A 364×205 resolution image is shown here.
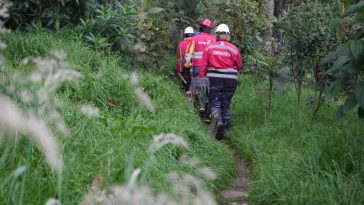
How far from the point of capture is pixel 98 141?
387 cm

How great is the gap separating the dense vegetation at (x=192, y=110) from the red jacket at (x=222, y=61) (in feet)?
2.46

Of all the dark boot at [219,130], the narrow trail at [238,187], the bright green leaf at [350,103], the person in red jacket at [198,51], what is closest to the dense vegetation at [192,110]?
the bright green leaf at [350,103]

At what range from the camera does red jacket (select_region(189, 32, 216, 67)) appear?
9.77 metres

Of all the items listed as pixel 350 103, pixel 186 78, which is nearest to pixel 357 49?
pixel 350 103

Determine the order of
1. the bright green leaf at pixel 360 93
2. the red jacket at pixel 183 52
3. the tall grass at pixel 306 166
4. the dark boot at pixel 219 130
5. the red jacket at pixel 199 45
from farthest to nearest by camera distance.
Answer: the red jacket at pixel 183 52 → the red jacket at pixel 199 45 → the dark boot at pixel 219 130 → the bright green leaf at pixel 360 93 → the tall grass at pixel 306 166

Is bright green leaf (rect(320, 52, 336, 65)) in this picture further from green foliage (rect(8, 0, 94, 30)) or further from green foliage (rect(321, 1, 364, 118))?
green foliage (rect(8, 0, 94, 30))

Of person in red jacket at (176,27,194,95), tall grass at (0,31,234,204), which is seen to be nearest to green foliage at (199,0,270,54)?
person in red jacket at (176,27,194,95)

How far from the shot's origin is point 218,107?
777 centimetres

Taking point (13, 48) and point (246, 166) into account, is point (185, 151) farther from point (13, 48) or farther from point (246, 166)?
point (13, 48)

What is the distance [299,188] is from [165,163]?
43.4 inches

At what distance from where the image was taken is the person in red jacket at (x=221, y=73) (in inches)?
302

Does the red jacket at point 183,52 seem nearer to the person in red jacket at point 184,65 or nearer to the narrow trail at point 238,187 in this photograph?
the person in red jacket at point 184,65

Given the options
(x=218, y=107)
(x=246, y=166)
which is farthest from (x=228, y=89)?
(x=246, y=166)

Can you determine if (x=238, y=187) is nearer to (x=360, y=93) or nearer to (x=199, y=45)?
(x=360, y=93)
